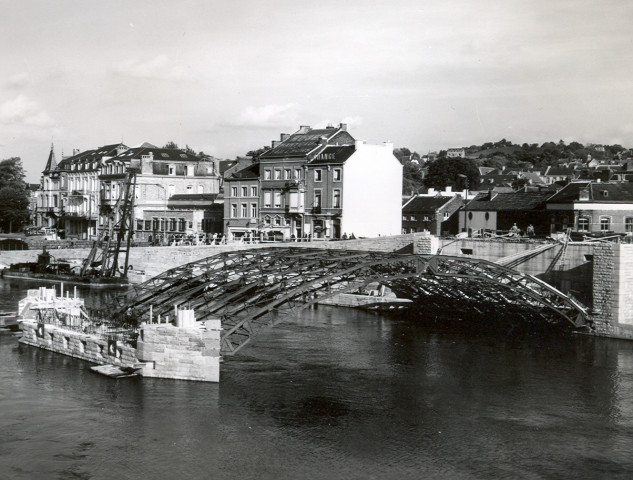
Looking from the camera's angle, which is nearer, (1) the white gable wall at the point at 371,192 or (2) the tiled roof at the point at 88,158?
(1) the white gable wall at the point at 371,192

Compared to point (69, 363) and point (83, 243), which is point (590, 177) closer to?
point (83, 243)

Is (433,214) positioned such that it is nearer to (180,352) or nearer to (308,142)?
(308,142)

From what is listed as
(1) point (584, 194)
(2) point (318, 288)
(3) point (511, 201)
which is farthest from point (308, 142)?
(2) point (318, 288)

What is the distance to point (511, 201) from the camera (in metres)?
92.1

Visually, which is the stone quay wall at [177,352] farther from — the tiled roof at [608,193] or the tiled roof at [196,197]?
the tiled roof at [196,197]

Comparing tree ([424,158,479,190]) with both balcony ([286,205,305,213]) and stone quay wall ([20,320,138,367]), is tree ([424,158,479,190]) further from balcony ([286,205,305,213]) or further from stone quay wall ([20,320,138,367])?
stone quay wall ([20,320,138,367])

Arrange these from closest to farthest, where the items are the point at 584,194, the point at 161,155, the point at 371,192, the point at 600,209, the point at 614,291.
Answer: the point at 614,291 → the point at 600,209 → the point at 584,194 → the point at 371,192 → the point at 161,155

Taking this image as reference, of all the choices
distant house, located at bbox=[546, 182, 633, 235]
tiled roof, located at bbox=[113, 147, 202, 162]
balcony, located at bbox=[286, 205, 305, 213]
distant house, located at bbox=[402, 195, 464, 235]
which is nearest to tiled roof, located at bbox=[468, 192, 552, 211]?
distant house, located at bbox=[546, 182, 633, 235]

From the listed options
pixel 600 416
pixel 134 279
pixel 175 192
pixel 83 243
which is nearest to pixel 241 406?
pixel 600 416

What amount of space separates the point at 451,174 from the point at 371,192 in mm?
50079

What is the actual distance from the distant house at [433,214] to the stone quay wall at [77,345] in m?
59.9

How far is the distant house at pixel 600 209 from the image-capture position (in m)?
77.1

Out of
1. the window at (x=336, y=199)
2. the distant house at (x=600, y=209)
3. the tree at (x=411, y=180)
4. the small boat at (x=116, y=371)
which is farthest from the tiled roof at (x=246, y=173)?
the tree at (x=411, y=180)

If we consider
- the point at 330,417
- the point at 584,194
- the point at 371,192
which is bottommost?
the point at 330,417
